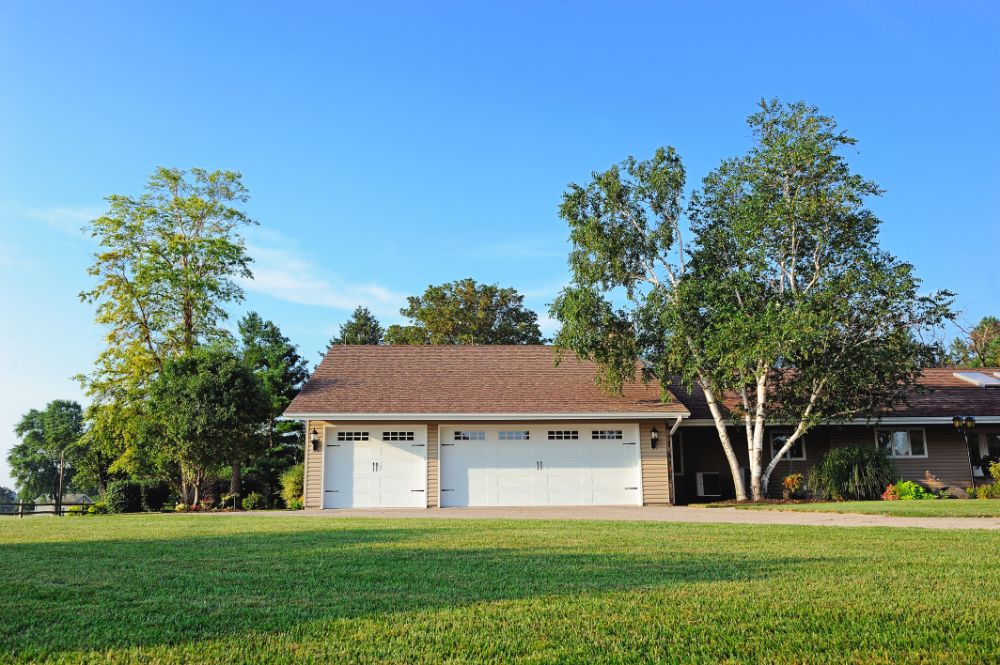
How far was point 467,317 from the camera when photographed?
3706 cm

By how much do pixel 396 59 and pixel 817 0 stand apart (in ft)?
27.1

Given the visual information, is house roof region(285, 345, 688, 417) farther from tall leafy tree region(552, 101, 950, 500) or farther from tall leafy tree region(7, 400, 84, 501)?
tall leafy tree region(7, 400, 84, 501)

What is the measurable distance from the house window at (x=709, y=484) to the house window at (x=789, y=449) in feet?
5.79

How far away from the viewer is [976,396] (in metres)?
21.1

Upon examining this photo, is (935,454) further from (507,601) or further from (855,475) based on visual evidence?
(507,601)

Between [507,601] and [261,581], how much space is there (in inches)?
78.4

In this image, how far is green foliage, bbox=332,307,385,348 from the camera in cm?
4675

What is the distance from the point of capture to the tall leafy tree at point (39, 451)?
5891 cm

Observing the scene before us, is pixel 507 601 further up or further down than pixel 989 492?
further up

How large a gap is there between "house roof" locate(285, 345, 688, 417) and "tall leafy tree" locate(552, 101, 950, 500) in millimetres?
1025

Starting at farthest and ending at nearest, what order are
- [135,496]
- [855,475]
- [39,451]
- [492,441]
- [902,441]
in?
[39,451] < [902,441] < [135,496] < [492,441] < [855,475]

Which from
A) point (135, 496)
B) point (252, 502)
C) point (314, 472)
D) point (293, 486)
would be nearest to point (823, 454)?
point (314, 472)

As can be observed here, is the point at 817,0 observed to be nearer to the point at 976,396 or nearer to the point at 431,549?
the point at 431,549

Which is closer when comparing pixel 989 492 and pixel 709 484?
pixel 989 492
